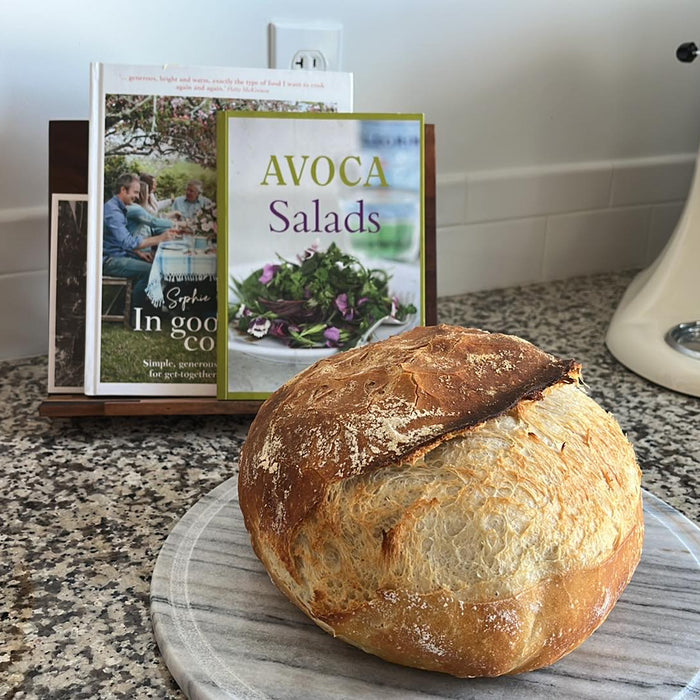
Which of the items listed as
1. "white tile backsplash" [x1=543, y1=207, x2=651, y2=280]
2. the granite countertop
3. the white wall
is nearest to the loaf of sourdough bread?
the granite countertop

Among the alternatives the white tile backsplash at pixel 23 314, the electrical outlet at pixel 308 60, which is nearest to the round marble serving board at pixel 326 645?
the white tile backsplash at pixel 23 314

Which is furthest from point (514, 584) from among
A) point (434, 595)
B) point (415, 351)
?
point (415, 351)

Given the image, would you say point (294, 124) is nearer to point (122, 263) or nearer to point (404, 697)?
point (122, 263)

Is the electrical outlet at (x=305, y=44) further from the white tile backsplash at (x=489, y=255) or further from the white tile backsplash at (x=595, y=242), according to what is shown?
the white tile backsplash at (x=595, y=242)

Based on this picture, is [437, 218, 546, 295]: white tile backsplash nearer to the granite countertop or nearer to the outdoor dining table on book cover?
the granite countertop

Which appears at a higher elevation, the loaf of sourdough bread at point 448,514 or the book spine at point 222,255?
the book spine at point 222,255

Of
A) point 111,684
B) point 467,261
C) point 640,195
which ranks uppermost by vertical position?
point 640,195
